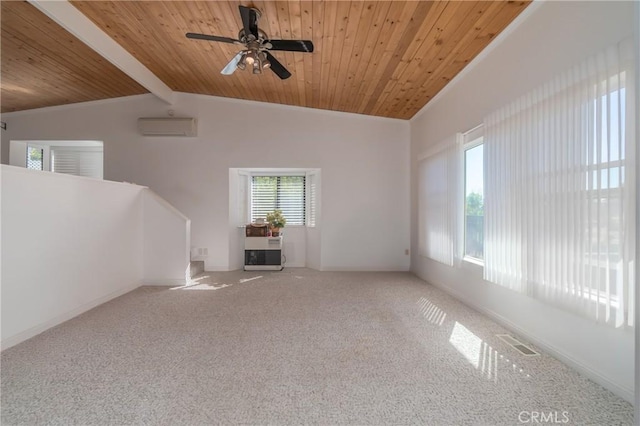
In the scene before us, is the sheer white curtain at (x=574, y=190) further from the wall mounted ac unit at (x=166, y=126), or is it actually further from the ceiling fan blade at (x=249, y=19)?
the wall mounted ac unit at (x=166, y=126)

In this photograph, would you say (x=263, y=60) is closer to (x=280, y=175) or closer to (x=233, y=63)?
(x=233, y=63)

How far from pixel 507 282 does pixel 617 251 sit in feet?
3.49

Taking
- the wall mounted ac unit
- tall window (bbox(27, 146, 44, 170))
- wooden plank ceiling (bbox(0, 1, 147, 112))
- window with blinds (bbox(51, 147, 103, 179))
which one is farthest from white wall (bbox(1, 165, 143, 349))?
tall window (bbox(27, 146, 44, 170))

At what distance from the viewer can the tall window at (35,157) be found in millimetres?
5838

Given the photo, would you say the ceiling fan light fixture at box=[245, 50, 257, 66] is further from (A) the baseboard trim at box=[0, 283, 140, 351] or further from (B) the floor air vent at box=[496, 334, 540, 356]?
(B) the floor air vent at box=[496, 334, 540, 356]

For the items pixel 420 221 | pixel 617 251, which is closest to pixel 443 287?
pixel 420 221

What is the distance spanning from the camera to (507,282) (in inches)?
107

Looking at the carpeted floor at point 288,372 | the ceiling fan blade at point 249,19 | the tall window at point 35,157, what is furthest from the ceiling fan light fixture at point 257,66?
the tall window at point 35,157

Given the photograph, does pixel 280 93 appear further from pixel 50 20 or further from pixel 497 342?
pixel 497 342

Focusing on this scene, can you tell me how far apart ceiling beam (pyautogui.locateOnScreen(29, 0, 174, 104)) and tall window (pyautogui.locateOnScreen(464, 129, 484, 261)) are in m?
4.55

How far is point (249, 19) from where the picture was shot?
2.53 meters

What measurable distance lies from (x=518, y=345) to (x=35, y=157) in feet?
27.7

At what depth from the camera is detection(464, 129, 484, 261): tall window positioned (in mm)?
3389

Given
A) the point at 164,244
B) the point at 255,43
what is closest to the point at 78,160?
the point at 164,244
